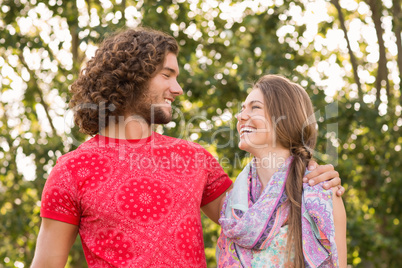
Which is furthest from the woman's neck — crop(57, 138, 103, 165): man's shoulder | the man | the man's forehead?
crop(57, 138, 103, 165): man's shoulder

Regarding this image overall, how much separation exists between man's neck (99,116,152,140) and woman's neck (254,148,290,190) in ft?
1.87

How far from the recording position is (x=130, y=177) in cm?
222

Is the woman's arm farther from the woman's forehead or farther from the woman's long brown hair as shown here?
the woman's forehead

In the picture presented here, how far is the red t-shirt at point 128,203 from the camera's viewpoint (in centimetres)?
210

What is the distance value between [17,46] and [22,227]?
2027 mm

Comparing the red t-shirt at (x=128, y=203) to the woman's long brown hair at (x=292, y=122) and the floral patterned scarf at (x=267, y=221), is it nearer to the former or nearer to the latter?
the floral patterned scarf at (x=267, y=221)

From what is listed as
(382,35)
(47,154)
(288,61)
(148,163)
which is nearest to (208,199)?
(148,163)

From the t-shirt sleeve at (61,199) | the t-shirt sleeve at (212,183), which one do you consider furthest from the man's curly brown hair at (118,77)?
the t-shirt sleeve at (212,183)

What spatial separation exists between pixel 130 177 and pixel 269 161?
2.26ft

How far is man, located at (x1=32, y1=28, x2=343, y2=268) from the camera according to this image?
2.10 m

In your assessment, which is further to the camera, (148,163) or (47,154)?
(47,154)

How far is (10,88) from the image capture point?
625cm

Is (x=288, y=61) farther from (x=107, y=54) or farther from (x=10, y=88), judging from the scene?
(x=10, y=88)

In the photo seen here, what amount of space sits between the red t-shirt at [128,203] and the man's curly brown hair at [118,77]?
170 mm
